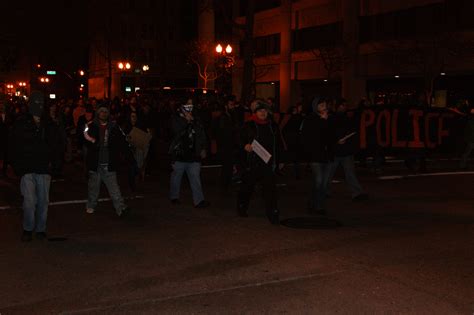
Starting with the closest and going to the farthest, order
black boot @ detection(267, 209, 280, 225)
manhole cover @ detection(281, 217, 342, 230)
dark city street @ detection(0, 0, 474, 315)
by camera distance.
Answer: dark city street @ detection(0, 0, 474, 315) → manhole cover @ detection(281, 217, 342, 230) → black boot @ detection(267, 209, 280, 225)

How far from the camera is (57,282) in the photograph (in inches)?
278

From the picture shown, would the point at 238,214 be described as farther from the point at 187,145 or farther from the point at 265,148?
the point at 187,145

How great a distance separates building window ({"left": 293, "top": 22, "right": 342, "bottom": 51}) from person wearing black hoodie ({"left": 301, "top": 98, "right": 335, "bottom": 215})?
35912 mm

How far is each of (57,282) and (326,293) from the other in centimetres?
264

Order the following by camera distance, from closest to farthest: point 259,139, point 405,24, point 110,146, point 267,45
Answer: point 259,139 < point 110,146 < point 405,24 < point 267,45

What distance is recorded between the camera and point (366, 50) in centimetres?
4388

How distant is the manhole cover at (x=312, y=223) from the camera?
9992 millimetres

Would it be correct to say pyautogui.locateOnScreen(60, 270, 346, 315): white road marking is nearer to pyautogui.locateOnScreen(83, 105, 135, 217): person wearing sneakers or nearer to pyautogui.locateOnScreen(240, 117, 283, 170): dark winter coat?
pyautogui.locateOnScreen(240, 117, 283, 170): dark winter coat

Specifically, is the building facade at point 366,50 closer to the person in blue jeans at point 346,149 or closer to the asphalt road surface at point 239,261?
the person in blue jeans at point 346,149

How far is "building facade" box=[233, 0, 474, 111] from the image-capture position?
121 ft

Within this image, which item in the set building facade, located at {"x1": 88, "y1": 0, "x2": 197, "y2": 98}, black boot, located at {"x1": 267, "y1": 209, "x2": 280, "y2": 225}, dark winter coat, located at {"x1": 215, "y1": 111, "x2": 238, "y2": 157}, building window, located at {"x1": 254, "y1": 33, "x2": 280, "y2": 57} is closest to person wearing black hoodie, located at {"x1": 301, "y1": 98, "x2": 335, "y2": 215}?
black boot, located at {"x1": 267, "y1": 209, "x2": 280, "y2": 225}

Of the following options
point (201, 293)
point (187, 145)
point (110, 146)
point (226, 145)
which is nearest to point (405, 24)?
point (226, 145)

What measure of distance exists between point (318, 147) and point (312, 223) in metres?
1.38

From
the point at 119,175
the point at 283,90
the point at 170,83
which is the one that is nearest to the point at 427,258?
the point at 119,175
